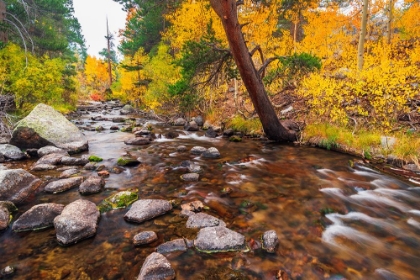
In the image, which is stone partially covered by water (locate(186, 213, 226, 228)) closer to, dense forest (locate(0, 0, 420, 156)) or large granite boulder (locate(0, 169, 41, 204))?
large granite boulder (locate(0, 169, 41, 204))

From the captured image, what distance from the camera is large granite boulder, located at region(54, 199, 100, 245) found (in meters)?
3.32

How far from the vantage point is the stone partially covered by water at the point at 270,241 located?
3.19 meters

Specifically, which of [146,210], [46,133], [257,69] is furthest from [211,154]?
[257,69]

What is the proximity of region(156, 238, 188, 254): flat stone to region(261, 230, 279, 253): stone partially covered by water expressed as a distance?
1.10 m

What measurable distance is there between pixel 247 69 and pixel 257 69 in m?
5.86

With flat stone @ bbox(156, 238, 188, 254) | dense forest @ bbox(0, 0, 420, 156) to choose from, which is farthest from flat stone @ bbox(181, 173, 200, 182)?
dense forest @ bbox(0, 0, 420, 156)

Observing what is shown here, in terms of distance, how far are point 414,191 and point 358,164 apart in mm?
1667

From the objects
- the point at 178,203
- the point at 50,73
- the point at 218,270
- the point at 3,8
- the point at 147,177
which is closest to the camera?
the point at 218,270

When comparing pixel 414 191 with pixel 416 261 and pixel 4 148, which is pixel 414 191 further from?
pixel 4 148

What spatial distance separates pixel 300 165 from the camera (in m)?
6.75

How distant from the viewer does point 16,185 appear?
4652 millimetres

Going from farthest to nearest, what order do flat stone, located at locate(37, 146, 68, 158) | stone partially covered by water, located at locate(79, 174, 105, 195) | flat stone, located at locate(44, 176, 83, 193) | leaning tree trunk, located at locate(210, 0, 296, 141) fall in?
flat stone, located at locate(37, 146, 68, 158) → leaning tree trunk, located at locate(210, 0, 296, 141) → flat stone, located at locate(44, 176, 83, 193) → stone partially covered by water, located at locate(79, 174, 105, 195)

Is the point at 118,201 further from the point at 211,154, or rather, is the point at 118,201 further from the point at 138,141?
the point at 138,141

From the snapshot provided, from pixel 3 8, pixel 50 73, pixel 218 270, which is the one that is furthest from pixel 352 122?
pixel 3 8
